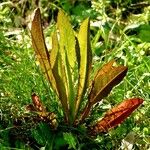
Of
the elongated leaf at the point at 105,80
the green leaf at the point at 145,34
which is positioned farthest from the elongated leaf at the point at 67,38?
the green leaf at the point at 145,34

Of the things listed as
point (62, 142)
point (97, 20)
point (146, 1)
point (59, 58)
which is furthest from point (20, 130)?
point (146, 1)

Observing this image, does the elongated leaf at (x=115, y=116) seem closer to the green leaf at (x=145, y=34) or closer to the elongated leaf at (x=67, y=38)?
the elongated leaf at (x=67, y=38)

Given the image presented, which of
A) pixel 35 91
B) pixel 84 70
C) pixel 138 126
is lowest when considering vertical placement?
pixel 138 126

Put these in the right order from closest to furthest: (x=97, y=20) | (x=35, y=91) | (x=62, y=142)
A: 1. (x=62, y=142)
2. (x=35, y=91)
3. (x=97, y=20)

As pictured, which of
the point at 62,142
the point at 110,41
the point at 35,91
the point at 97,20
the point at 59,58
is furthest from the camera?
the point at 97,20

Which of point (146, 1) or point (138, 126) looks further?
point (146, 1)

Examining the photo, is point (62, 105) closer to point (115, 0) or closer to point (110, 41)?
point (110, 41)

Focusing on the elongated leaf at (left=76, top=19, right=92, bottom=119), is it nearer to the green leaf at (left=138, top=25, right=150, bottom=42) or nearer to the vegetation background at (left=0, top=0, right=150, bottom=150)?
the vegetation background at (left=0, top=0, right=150, bottom=150)

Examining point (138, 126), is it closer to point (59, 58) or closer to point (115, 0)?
point (59, 58)

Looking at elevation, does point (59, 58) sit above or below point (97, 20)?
above
